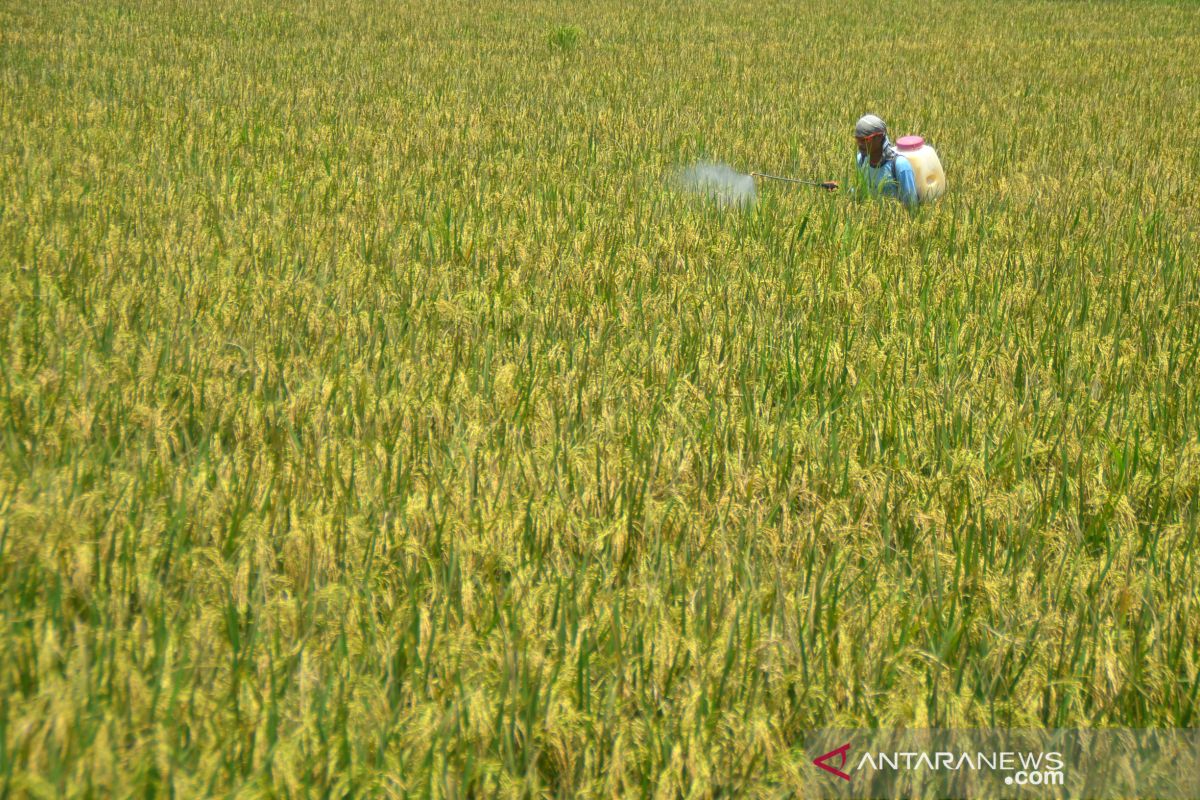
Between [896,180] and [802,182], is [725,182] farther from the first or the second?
[896,180]

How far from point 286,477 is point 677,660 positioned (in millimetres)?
905

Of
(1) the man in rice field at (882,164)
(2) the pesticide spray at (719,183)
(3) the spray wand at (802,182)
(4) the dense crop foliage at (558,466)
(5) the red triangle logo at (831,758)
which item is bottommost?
(5) the red triangle logo at (831,758)

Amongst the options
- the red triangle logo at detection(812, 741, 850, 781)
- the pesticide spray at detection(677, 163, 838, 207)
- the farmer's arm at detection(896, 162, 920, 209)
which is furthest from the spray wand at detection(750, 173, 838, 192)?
the red triangle logo at detection(812, 741, 850, 781)

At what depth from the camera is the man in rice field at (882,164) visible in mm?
5031

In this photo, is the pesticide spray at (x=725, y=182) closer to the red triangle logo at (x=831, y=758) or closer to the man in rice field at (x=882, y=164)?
the man in rice field at (x=882, y=164)

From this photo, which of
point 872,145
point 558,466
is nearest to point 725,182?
point 872,145

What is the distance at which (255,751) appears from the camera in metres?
1.37

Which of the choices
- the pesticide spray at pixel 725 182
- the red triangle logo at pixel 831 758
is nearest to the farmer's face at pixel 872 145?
the pesticide spray at pixel 725 182

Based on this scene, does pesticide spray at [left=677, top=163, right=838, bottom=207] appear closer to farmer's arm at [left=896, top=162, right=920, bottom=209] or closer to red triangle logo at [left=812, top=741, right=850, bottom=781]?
farmer's arm at [left=896, top=162, right=920, bottom=209]

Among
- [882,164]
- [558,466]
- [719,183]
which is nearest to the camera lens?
[558,466]

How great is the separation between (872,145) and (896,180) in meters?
0.19

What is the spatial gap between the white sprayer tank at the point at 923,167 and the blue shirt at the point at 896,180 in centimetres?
3

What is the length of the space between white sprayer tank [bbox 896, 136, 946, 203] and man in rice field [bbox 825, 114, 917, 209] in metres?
0.03

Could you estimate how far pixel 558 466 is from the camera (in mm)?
2314
